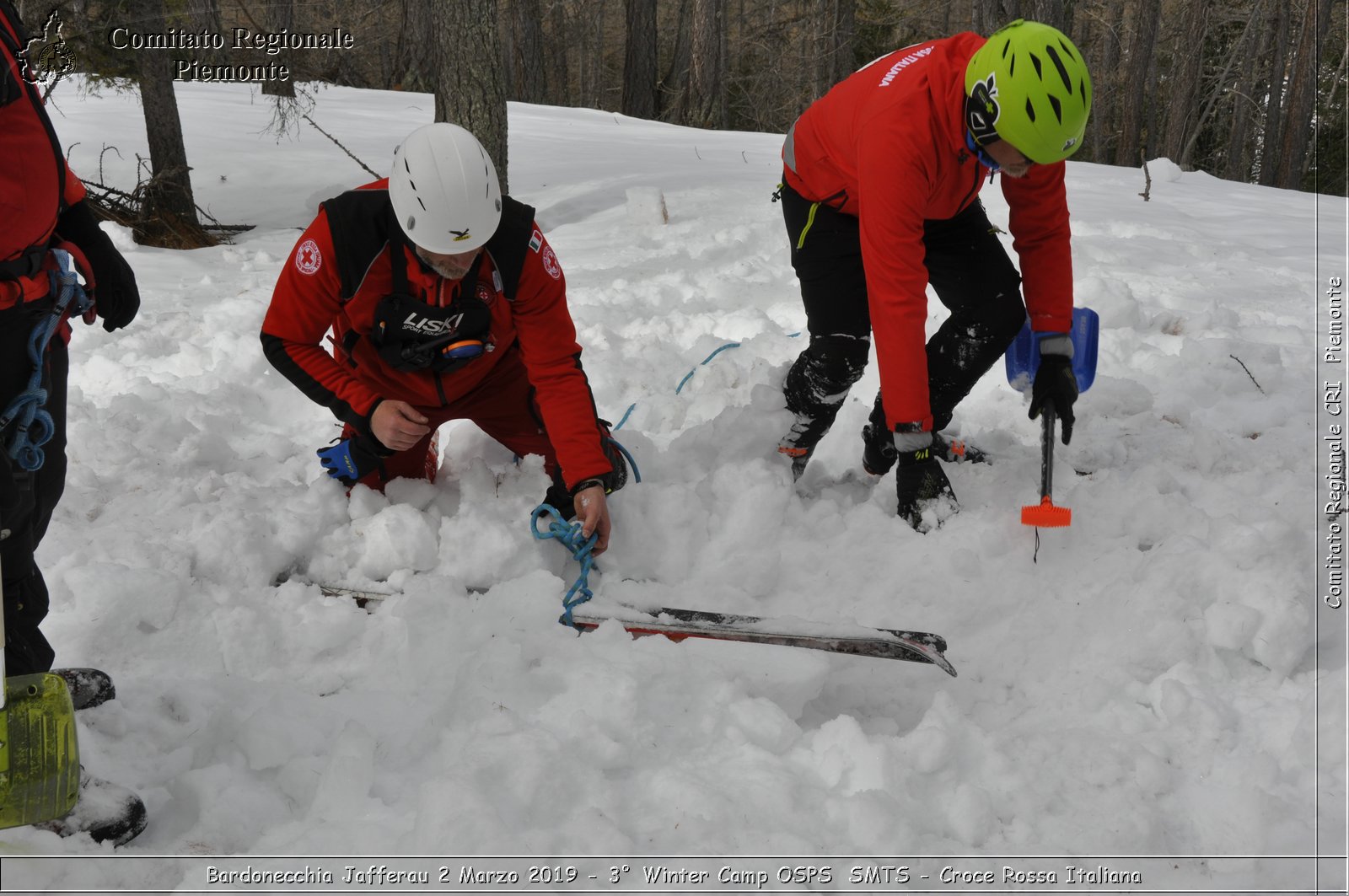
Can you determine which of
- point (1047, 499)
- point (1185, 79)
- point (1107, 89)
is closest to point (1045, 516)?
point (1047, 499)

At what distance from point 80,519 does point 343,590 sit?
97cm

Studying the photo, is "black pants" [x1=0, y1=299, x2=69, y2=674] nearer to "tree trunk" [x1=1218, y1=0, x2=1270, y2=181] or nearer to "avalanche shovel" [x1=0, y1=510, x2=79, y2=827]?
"avalanche shovel" [x1=0, y1=510, x2=79, y2=827]

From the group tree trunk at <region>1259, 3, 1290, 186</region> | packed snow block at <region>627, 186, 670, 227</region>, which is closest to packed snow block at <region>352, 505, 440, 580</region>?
packed snow block at <region>627, 186, 670, 227</region>

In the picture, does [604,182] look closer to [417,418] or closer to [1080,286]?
[1080,286]

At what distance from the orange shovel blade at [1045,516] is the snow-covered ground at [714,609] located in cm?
17

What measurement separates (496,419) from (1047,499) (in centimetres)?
181

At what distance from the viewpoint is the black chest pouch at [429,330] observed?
2.82 meters

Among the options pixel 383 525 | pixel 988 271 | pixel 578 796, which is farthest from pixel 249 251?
pixel 578 796

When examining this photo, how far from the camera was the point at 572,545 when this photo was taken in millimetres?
2875

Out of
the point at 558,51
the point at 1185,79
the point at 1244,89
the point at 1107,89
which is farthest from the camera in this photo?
the point at 558,51

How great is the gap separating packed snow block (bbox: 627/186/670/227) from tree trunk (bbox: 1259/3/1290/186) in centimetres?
1363

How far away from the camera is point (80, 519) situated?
3.08m

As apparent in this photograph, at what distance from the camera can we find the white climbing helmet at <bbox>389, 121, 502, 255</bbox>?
2498mm

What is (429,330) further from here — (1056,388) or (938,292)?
(1056,388)
